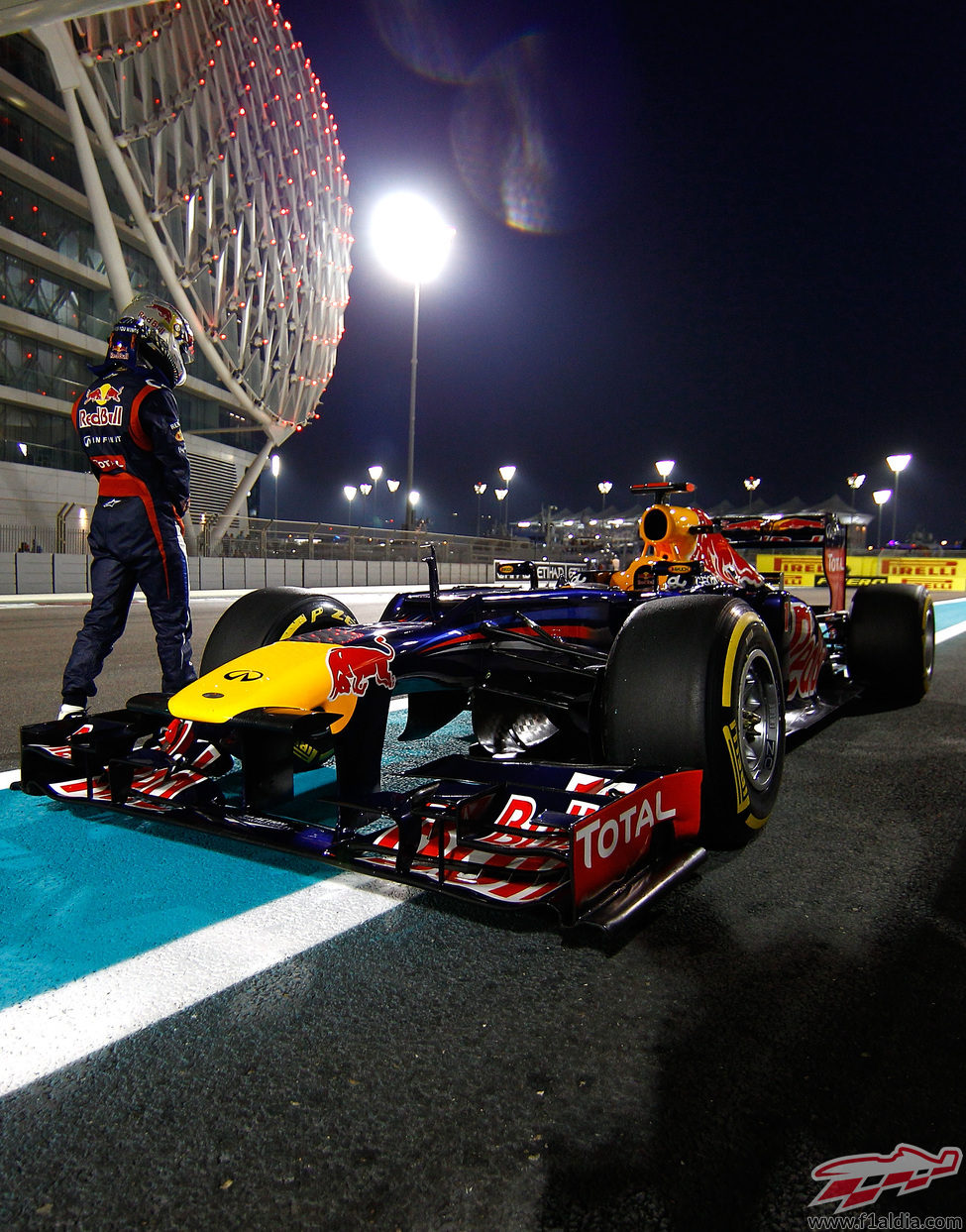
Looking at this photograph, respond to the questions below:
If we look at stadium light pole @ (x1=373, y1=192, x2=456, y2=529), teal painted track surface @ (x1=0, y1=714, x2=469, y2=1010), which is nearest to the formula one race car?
teal painted track surface @ (x1=0, y1=714, x2=469, y2=1010)

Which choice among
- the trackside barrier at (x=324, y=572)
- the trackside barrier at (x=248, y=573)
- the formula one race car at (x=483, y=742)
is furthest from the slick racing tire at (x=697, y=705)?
the trackside barrier at (x=248, y=573)

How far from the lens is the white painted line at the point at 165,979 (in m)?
1.54

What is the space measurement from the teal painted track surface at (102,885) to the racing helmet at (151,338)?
2.26 meters

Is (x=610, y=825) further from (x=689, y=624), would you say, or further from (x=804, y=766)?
(x=804, y=766)

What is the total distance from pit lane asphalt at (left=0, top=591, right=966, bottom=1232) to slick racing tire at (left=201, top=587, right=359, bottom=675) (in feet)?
5.19

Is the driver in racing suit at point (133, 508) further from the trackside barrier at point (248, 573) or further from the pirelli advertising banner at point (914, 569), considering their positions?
the pirelli advertising banner at point (914, 569)

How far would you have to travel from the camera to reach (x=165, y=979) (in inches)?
70.3

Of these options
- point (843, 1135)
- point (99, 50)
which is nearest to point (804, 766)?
point (843, 1135)

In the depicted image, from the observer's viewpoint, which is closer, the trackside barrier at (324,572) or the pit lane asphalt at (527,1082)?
the pit lane asphalt at (527,1082)

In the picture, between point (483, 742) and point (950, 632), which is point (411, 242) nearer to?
point (950, 632)

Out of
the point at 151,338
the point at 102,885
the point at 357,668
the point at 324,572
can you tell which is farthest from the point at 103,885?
the point at 324,572

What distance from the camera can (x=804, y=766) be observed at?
3941 mm

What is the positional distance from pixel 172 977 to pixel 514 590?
8.20ft

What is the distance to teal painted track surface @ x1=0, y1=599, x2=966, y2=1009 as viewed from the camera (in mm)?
1913
